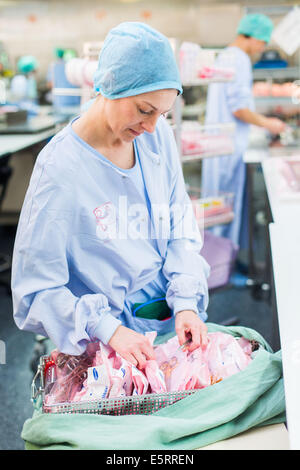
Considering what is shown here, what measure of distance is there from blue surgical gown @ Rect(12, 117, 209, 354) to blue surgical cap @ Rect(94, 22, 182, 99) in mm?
185

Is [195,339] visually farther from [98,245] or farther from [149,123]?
[149,123]

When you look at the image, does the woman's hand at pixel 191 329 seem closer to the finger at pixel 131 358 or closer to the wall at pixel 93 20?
the finger at pixel 131 358

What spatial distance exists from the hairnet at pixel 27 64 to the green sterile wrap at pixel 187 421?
4.89m

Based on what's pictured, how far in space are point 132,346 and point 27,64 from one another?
15.7 ft

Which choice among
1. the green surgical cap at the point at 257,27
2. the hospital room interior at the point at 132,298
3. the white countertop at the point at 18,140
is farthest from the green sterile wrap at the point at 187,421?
the green surgical cap at the point at 257,27

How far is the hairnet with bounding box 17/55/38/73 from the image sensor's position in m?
5.20

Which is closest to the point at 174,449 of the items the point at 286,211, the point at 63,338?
the point at 63,338

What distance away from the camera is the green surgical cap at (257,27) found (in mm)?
2938

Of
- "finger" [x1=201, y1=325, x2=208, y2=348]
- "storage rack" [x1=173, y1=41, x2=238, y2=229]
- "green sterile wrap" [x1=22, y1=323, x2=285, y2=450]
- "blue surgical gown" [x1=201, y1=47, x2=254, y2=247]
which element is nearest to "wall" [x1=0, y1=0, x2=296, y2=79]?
"blue surgical gown" [x1=201, y1=47, x2=254, y2=247]

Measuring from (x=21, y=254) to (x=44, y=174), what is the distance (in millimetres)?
188

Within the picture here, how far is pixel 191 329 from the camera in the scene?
3.99ft

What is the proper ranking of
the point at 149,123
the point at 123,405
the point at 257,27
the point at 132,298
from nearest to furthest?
the point at 123,405 < the point at 149,123 < the point at 132,298 < the point at 257,27

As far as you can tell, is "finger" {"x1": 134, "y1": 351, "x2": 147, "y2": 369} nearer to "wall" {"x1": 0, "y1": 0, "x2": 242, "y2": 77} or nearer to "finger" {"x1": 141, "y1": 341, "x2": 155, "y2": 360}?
"finger" {"x1": 141, "y1": 341, "x2": 155, "y2": 360}

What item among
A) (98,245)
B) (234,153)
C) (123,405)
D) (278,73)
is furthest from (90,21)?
(123,405)
